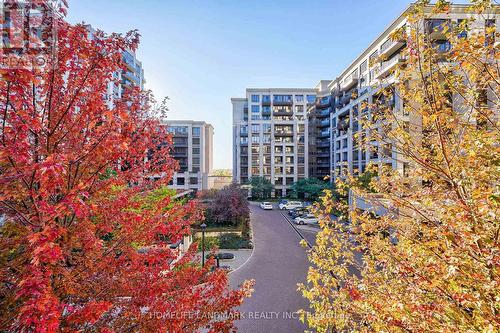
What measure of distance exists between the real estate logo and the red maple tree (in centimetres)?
12

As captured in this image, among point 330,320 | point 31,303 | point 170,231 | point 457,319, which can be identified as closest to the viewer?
point 31,303

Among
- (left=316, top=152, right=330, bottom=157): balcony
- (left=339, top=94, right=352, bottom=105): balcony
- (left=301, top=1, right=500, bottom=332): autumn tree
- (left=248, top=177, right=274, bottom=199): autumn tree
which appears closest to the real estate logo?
(left=301, top=1, right=500, bottom=332): autumn tree

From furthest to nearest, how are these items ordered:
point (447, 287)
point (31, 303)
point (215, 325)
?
1. point (215, 325)
2. point (447, 287)
3. point (31, 303)

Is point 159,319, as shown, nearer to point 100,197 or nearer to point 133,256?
point 133,256

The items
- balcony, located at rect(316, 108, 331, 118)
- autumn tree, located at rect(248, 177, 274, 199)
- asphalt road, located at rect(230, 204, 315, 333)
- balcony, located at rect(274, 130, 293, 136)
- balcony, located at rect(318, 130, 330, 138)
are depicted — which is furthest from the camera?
balcony, located at rect(316, 108, 331, 118)

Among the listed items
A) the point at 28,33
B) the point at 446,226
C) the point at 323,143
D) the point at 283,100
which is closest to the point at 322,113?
the point at 323,143

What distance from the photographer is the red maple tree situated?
2.72 metres

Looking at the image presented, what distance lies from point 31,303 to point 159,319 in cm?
214

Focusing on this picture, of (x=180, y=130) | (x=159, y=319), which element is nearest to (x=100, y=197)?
(x=159, y=319)

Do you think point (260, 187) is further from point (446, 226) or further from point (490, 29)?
point (490, 29)

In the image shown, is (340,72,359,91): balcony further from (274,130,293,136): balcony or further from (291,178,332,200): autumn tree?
(291,178,332,200): autumn tree

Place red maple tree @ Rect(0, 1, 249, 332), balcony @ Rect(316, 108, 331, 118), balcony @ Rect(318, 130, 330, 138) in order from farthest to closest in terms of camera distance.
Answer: balcony @ Rect(316, 108, 331, 118), balcony @ Rect(318, 130, 330, 138), red maple tree @ Rect(0, 1, 249, 332)

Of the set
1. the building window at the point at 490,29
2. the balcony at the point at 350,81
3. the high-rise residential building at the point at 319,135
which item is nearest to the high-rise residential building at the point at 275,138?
the high-rise residential building at the point at 319,135

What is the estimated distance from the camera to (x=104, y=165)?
3807mm
